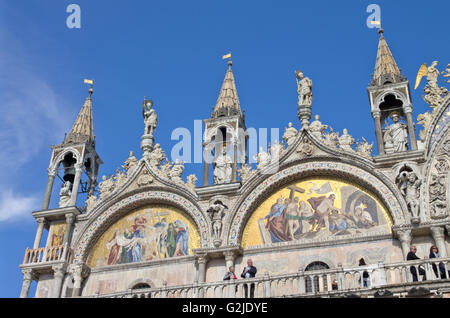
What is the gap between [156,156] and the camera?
22547mm

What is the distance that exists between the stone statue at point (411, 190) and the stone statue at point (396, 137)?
4.34ft

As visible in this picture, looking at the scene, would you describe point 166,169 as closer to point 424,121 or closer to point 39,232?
point 39,232

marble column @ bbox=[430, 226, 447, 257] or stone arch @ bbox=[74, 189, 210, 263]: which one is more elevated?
stone arch @ bbox=[74, 189, 210, 263]

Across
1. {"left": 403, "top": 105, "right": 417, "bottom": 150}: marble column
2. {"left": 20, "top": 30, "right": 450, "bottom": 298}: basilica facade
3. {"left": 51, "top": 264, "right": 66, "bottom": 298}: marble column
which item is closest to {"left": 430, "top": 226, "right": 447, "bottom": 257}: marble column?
{"left": 20, "top": 30, "right": 450, "bottom": 298}: basilica facade

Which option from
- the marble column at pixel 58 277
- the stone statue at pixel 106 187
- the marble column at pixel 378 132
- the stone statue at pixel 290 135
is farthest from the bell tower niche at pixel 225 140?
the marble column at pixel 58 277

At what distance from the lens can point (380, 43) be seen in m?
23.0

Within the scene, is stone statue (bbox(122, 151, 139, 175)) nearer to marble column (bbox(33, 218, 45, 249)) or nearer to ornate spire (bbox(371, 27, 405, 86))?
marble column (bbox(33, 218, 45, 249))

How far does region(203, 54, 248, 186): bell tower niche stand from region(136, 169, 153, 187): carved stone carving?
183 centimetres

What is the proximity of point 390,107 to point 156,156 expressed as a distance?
776cm

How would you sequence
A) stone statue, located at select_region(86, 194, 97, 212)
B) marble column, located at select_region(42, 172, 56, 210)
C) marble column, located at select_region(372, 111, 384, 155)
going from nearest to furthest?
marble column, located at select_region(372, 111, 384, 155) < stone statue, located at select_region(86, 194, 97, 212) < marble column, located at select_region(42, 172, 56, 210)

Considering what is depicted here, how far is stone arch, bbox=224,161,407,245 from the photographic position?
1935 centimetres

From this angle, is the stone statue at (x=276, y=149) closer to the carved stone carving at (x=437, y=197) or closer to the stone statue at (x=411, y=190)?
the stone statue at (x=411, y=190)

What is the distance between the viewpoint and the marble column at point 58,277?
20.6 meters

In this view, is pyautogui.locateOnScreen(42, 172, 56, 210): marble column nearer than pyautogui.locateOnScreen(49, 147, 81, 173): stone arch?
Yes
